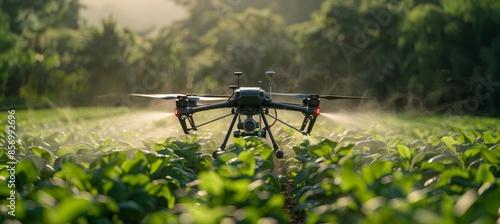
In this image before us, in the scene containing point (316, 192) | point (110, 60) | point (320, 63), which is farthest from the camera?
point (110, 60)

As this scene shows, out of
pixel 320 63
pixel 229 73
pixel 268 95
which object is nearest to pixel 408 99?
pixel 320 63

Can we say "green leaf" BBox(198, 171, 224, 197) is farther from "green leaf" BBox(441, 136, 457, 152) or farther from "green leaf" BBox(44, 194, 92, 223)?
"green leaf" BBox(441, 136, 457, 152)

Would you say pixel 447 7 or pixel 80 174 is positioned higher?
pixel 447 7

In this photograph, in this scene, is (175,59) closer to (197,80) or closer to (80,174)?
(197,80)

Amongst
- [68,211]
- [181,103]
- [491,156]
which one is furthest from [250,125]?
[68,211]

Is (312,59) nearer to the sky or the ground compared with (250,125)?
nearer to the sky

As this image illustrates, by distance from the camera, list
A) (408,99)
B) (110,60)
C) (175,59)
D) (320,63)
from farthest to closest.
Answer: (175,59) < (110,60) < (320,63) < (408,99)

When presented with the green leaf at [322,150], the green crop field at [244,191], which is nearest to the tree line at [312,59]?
the green leaf at [322,150]

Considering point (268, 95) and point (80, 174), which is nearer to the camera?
point (80, 174)

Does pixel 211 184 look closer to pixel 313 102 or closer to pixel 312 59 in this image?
pixel 313 102
